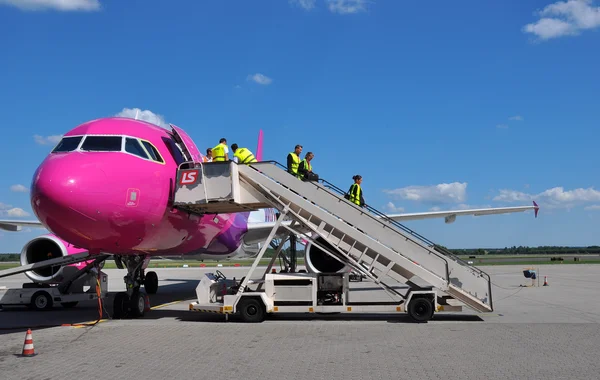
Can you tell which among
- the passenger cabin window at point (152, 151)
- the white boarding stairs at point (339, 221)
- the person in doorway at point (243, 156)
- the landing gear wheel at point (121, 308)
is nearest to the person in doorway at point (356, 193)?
the white boarding stairs at point (339, 221)

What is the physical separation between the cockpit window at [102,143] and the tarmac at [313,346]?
137 inches

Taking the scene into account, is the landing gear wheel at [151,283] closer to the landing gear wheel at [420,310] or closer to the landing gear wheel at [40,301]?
the landing gear wheel at [40,301]

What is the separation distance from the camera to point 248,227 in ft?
59.9

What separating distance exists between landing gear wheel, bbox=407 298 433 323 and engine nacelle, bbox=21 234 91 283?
31.2ft

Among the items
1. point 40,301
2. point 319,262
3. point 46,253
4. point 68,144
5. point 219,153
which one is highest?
point 219,153

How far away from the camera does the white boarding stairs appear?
1140 cm

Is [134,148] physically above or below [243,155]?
below

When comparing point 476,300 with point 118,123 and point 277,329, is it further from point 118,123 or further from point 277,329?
point 118,123

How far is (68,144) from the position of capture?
10383 mm

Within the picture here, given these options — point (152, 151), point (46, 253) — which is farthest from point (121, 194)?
point (46, 253)

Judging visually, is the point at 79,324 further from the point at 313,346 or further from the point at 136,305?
the point at 313,346

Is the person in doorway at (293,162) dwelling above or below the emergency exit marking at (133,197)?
above

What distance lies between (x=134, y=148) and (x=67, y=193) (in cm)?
198

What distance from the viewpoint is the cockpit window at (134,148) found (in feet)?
34.6
